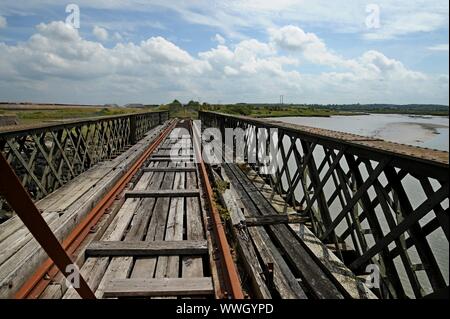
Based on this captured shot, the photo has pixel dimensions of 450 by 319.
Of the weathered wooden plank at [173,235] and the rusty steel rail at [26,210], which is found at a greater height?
the rusty steel rail at [26,210]

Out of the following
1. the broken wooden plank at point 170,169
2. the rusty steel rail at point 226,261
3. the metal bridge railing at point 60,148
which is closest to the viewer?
the rusty steel rail at point 226,261

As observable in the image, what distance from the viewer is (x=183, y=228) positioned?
4.96 m

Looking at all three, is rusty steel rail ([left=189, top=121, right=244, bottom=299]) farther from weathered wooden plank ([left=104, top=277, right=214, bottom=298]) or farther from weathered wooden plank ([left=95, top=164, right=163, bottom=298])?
weathered wooden plank ([left=95, top=164, right=163, bottom=298])

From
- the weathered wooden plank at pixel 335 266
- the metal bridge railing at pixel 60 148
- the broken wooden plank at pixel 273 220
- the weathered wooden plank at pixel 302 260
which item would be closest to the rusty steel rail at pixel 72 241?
the metal bridge railing at pixel 60 148

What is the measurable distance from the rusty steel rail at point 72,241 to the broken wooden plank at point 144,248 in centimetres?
31

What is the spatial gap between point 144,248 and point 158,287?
0.86 meters

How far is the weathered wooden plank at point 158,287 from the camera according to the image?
3156 millimetres

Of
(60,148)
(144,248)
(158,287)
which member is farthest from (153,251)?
(60,148)

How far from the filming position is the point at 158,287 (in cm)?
323

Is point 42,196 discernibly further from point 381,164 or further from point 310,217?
point 381,164

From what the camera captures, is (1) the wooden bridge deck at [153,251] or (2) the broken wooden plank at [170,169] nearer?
(1) the wooden bridge deck at [153,251]

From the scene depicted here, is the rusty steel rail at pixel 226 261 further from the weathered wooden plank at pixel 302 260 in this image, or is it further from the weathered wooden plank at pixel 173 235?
the weathered wooden plank at pixel 302 260

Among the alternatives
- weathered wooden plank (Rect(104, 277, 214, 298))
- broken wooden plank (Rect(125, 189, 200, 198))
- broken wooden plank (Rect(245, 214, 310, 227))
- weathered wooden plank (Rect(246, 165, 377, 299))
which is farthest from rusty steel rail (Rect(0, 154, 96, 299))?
broken wooden plank (Rect(125, 189, 200, 198))
